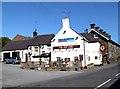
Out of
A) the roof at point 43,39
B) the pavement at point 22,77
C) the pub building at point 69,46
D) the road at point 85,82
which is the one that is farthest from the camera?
→ the roof at point 43,39

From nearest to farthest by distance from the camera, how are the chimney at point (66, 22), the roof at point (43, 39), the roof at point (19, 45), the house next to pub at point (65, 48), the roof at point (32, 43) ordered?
the house next to pub at point (65, 48), the chimney at point (66, 22), the roof at point (43, 39), the roof at point (32, 43), the roof at point (19, 45)

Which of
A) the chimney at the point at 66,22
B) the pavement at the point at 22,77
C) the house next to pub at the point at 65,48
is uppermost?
the chimney at the point at 66,22

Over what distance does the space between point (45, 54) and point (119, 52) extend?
58.0 m

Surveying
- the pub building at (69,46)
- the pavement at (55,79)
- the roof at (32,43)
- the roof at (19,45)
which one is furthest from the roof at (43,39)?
the pavement at (55,79)

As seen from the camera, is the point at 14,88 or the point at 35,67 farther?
the point at 35,67

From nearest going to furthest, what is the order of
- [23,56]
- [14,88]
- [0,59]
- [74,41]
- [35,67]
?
[14,88] → [35,67] → [74,41] → [23,56] → [0,59]

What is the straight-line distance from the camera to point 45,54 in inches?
2456

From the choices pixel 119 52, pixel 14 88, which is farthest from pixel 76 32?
pixel 119 52

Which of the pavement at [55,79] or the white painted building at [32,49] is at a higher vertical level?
the white painted building at [32,49]

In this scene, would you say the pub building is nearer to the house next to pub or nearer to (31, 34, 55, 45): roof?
the house next to pub

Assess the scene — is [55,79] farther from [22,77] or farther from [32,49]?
[32,49]

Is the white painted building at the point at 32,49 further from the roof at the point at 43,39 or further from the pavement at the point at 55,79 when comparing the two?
the pavement at the point at 55,79

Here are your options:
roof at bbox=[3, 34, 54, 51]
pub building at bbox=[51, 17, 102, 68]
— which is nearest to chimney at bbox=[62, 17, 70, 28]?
pub building at bbox=[51, 17, 102, 68]

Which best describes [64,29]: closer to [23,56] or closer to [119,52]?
[23,56]
